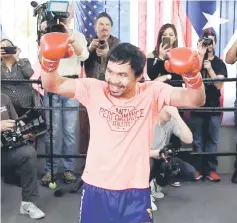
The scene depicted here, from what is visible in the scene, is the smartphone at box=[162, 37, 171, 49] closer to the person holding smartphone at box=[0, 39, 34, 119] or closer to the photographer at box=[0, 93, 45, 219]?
the person holding smartphone at box=[0, 39, 34, 119]

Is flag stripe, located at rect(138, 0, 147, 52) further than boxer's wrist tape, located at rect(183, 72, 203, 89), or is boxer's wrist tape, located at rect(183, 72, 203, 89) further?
flag stripe, located at rect(138, 0, 147, 52)

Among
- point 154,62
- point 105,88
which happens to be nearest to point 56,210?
point 154,62

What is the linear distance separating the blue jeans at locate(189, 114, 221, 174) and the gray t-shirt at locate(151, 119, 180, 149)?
1.62 ft

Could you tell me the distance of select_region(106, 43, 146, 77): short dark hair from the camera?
1.81m

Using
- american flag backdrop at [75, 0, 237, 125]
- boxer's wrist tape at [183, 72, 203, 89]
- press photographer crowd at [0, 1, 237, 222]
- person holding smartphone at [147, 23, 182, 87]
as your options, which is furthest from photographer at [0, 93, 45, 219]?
boxer's wrist tape at [183, 72, 203, 89]

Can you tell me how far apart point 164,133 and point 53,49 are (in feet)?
5.13

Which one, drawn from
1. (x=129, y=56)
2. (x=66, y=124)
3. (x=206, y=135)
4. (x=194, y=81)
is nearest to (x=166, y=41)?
(x=206, y=135)

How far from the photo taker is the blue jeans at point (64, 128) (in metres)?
3.42

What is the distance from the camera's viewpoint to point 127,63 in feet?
5.94

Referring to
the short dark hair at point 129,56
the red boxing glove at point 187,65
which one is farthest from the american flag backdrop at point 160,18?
the red boxing glove at point 187,65

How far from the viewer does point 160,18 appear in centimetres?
365

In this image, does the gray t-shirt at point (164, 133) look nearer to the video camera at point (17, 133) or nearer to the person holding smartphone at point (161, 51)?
the person holding smartphone at point (161, 51)

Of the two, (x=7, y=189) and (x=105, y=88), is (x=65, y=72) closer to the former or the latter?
(x=7, y=189)

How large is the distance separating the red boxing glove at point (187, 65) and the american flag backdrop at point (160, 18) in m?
A: 1.96
